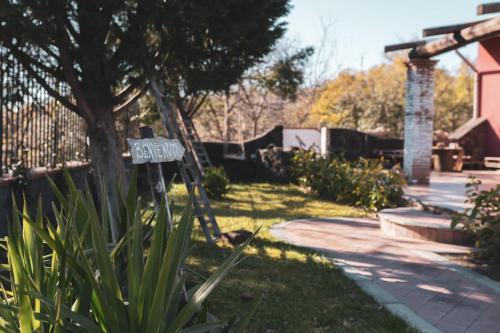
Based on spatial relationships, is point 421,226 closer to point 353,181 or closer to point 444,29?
point 353,181

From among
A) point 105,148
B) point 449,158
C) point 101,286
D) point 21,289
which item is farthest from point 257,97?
point 21,289

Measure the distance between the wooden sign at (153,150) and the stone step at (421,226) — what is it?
410 centimetres

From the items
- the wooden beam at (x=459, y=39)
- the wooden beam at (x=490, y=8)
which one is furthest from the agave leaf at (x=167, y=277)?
the wooden beam at (x=459, y=39)

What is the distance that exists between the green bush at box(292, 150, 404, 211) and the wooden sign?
20.5ft

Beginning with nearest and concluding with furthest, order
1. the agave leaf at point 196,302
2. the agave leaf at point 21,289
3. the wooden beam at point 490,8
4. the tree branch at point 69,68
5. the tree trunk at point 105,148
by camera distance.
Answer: the agave leaf at point 21,289 < the agave leaf at point 196,302 < the tree branch at point 69,68 < the tree trunk at point 105,148 < the wooden beam at point 490,8

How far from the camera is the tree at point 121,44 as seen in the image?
18.1 feet

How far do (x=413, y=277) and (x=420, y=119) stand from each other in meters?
7.18

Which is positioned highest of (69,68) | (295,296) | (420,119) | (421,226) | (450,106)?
(450,106)

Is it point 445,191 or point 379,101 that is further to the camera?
point 379,101

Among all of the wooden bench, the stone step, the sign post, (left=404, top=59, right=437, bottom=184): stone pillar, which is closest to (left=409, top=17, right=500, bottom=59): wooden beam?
(left=404, top=59, right=437, bottom=184): stone pillar

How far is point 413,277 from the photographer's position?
15.8 ft

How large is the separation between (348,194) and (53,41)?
644 cm

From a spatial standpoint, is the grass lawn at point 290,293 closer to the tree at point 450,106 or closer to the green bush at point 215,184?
the green bush at point 215,184

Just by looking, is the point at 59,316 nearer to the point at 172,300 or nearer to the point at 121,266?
the point at 172,300
